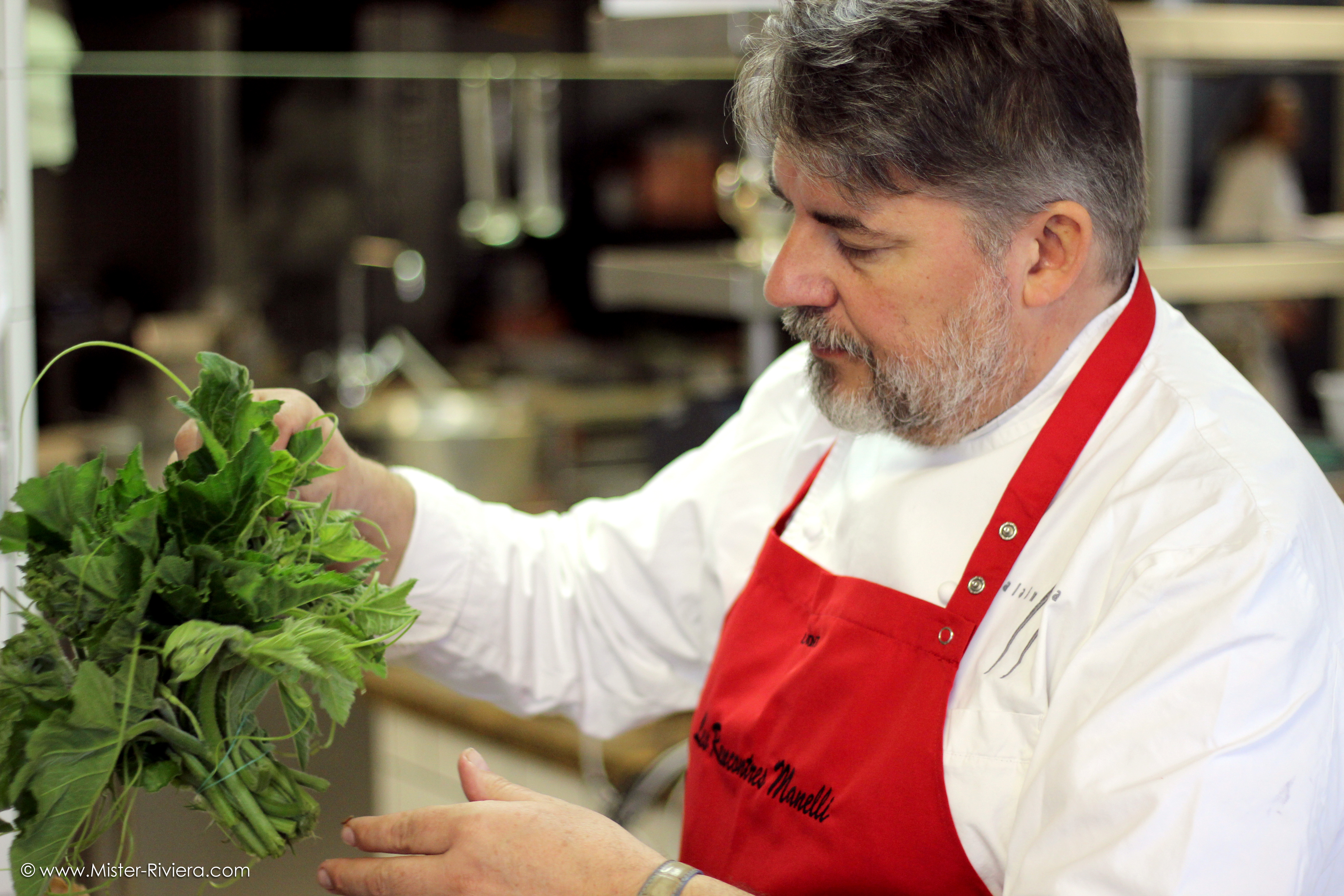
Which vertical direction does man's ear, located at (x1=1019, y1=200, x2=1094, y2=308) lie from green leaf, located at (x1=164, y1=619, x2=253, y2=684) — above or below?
above

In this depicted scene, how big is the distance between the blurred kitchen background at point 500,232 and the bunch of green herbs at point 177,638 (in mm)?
958

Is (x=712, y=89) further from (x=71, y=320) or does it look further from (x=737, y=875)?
(x=737, y=875)

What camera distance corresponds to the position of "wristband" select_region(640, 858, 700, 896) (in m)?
0.84

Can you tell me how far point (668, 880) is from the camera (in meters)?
0.85

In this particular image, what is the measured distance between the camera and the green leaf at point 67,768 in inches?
26.8

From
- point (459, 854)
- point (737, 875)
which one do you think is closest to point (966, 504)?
point (737, 875)

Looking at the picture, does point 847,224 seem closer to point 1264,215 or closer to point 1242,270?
point 1242,270

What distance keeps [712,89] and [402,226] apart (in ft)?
3.58

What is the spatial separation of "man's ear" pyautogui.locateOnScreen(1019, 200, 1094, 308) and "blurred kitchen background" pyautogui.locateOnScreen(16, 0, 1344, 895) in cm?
72

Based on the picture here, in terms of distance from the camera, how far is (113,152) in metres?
3.34

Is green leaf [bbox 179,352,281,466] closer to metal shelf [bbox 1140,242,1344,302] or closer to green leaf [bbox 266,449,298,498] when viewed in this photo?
green leaf [bbox 266,449,298,498]

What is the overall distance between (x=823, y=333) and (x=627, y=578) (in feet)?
1.22

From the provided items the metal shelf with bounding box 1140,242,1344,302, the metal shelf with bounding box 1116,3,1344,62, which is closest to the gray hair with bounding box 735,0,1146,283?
the metal shelf with bounding box 1140,242,1344,302

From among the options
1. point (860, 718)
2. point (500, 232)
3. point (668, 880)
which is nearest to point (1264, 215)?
point (500, 232)
